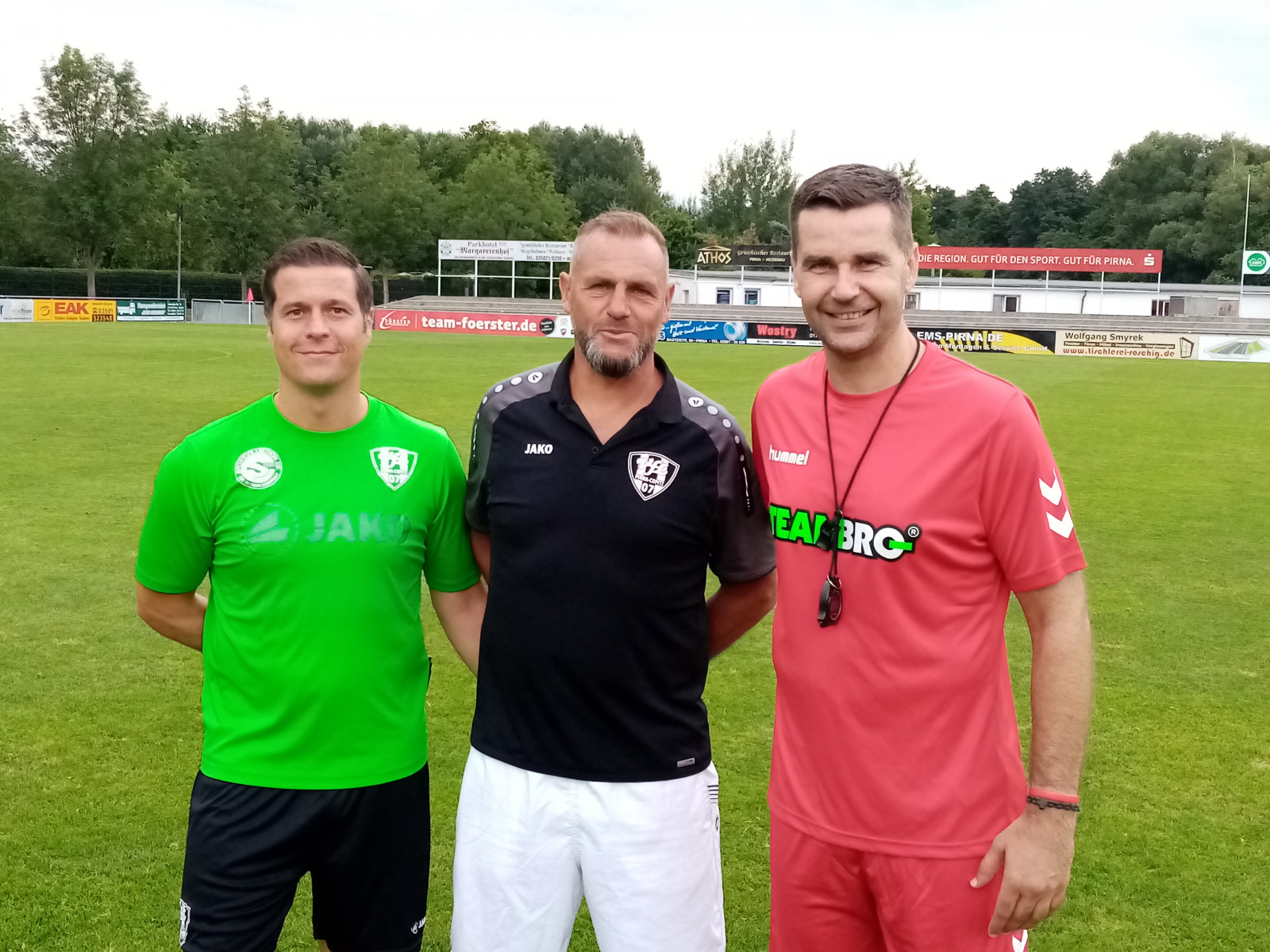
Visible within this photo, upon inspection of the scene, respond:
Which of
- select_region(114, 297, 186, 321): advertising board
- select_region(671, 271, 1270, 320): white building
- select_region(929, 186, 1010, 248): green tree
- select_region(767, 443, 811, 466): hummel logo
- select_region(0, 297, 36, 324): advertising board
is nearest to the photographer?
select_region(767, 443, 811, 466): hummel logo

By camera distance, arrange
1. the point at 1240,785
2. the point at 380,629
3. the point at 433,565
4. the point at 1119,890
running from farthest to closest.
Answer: the point at 1240,785, the point at 1119,890, the point at 433,565, the point at 380,629

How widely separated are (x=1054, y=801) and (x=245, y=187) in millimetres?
75316

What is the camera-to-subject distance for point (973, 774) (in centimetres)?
278

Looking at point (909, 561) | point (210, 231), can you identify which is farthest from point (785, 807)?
point (210, 231)

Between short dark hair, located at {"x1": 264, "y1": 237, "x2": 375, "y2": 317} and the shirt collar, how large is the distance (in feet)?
1.90

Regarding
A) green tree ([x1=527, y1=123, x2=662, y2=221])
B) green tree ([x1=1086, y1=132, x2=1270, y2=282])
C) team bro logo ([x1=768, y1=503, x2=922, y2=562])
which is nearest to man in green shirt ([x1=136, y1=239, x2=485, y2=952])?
team bro logo ([x1=768, y1=503, x2=922, y2=562])

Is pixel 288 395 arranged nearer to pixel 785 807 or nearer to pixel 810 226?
pixel 810 226

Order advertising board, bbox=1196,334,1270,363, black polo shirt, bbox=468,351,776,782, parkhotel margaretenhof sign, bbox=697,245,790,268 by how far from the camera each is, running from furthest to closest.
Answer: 1. parkhotel margaretenhof sign, bbox=697,245,790,268
2. advertising board, bbox=1196,334,1270,363
3. black polo shirt, bbox=468,351,776,782

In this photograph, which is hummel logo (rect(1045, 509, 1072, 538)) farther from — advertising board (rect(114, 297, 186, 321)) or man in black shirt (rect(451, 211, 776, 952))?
advertising board (rect(114, 297, 186, 321))

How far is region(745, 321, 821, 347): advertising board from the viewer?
46.2 meters

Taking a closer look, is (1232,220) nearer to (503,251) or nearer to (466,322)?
(503,251)

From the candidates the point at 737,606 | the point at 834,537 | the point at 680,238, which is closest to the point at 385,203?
the point at 680,238

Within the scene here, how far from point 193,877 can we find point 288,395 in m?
1.35

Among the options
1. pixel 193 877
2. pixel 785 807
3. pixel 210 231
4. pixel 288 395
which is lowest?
pixel 193 877
